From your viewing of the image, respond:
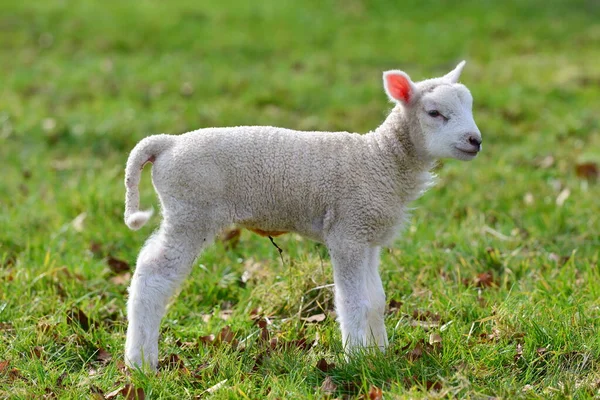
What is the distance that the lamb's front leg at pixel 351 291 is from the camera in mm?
3609

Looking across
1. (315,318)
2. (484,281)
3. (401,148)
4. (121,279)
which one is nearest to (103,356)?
(121,279)

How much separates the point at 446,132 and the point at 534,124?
492cm

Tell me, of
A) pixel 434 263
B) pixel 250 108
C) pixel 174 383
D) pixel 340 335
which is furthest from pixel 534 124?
pixel 174 383

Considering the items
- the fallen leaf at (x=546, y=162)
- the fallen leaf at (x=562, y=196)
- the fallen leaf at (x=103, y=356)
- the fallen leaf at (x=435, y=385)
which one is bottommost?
the fallen leaf at (x=546, y=162)

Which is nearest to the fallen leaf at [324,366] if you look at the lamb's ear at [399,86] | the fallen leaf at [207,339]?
the fallen leaf at [207,339]

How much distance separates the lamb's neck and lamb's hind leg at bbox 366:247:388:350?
45cm

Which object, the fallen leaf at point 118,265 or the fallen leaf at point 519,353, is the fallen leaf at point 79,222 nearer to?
the fallen leaf at point 118,265

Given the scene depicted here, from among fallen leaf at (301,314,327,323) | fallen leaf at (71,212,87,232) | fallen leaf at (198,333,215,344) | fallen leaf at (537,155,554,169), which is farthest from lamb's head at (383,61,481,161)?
fallen leaf at (537,155,554,169)

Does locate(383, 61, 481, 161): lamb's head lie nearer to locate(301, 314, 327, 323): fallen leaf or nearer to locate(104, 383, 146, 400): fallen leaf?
locate(301, 314, 327, 323): fallen leaf

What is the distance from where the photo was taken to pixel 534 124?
322 inches

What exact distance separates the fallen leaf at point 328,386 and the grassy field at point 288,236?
1 cm

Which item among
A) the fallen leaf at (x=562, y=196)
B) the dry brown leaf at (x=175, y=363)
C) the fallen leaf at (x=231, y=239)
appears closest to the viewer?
the dry brown leaf at (x=175, y=363)

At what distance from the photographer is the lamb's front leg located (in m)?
3.61

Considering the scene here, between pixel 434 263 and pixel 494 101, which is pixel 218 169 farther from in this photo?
pixel 494 101
